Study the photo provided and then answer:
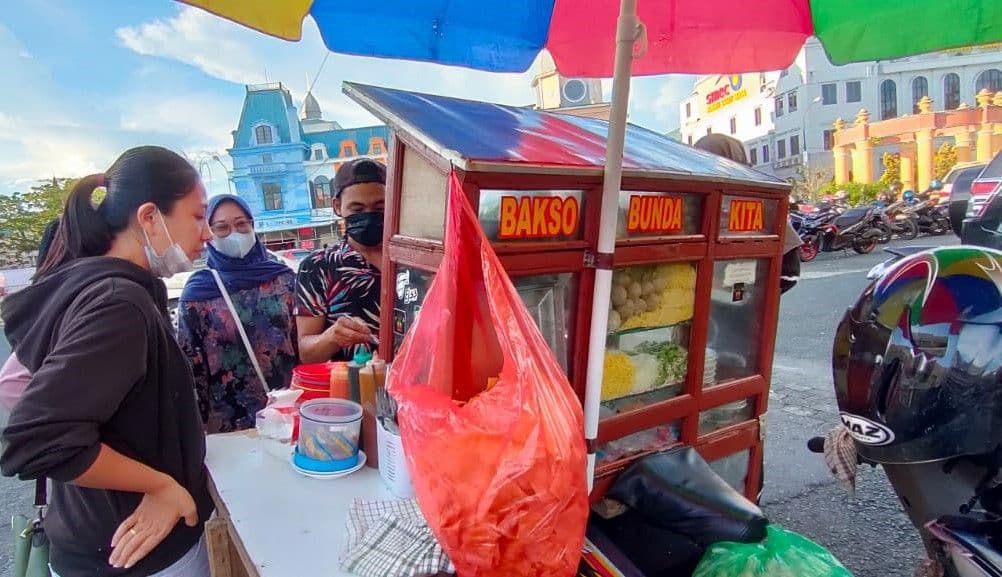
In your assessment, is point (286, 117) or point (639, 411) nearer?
point (639, 411)

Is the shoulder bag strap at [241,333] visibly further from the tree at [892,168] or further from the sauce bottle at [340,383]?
the tree at [892,168]

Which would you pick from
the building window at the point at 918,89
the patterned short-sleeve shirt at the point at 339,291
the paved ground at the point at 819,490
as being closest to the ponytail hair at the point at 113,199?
the patterned short-sleeve shirt at the point at 339,291

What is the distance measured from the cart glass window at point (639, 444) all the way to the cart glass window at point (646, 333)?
0.09 m

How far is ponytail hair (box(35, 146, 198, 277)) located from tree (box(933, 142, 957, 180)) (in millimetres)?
27629

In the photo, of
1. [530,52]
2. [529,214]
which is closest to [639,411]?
[529,214]

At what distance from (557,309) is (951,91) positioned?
1582 inches

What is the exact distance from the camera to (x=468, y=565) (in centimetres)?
100

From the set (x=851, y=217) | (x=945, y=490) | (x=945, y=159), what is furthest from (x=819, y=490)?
(x=945, y=159)

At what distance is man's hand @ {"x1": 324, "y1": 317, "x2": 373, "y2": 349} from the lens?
6.82ft

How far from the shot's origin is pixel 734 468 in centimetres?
204

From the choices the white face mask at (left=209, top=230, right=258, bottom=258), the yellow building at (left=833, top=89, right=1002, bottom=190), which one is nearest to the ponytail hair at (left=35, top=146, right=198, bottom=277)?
the white face mask at (left=209, top=230, right=258, bottom=258)

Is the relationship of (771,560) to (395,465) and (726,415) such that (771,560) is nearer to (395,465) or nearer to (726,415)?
(726,415)

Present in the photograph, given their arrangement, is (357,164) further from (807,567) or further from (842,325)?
(807,567)

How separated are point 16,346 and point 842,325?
1.98 meters
